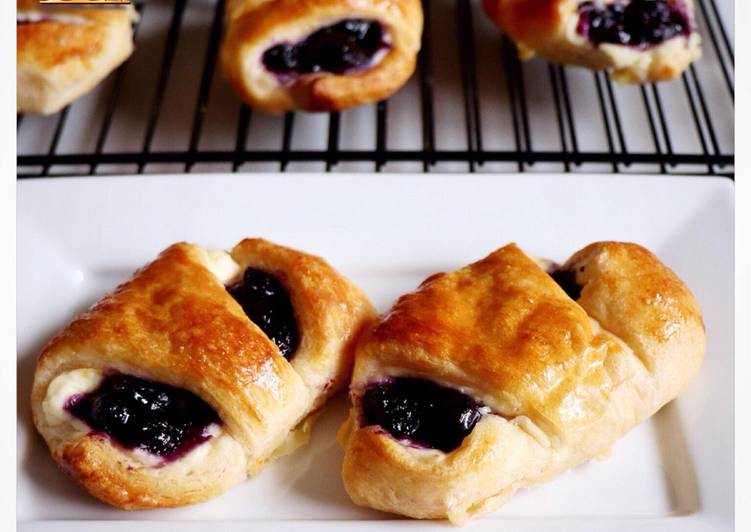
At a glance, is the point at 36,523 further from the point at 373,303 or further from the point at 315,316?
the point at 373,303

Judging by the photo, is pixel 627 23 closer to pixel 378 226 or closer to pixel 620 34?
pixel 620 34

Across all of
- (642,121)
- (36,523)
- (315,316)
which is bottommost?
(642,121)

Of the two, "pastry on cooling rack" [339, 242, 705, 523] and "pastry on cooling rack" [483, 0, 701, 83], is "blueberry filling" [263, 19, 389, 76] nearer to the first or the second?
"pastry on cooling rack" [483, 0, 701, 83]

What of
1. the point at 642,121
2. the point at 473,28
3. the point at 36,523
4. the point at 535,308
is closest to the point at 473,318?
the point at 535,308

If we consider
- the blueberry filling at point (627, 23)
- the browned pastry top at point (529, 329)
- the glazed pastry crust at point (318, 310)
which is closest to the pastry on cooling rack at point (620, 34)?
the blueberry filling at point (627, 23)

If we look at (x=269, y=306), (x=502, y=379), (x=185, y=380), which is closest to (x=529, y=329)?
(x=502, y=379)

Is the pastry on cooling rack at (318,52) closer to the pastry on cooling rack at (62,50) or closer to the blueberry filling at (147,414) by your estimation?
the pastry on cooling rack at (62,50)
